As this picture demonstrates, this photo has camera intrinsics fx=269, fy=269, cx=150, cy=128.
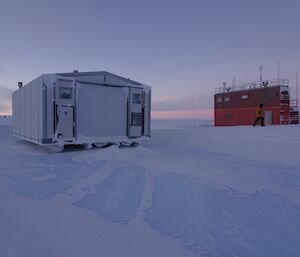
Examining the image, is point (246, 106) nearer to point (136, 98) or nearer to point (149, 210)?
point (136, 98)

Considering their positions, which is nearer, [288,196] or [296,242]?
[296,242]

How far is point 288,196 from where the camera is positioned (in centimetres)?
487

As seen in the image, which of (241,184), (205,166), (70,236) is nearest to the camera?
(70,236)

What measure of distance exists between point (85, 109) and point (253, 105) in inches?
804

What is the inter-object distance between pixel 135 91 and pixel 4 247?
9610mm

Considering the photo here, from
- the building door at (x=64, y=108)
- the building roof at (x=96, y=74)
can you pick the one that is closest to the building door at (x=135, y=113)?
the building roof at (x=96, y=74)

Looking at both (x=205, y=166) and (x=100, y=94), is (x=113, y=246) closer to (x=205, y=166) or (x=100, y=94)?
(x=205, y=166)

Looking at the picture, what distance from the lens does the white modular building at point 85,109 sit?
394 inches

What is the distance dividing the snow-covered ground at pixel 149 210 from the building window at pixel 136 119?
477 centimetres

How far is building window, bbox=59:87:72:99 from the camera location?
399 inches

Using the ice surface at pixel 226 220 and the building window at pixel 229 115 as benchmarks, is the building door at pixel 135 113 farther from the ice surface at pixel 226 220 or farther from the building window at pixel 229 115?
the building window at pixel 229 115

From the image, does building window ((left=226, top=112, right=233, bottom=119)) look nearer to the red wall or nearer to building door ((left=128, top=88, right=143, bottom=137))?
the red wall

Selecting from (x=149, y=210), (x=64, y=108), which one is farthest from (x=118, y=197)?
(x=64, y=108)

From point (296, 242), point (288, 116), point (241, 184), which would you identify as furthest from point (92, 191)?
point (288, 116)
